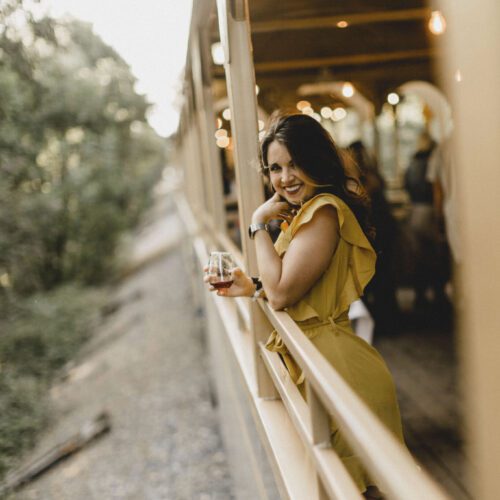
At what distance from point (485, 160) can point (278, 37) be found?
5851mm

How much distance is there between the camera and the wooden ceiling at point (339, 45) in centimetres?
530

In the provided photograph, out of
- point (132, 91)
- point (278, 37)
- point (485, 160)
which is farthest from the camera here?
point (132, 91)

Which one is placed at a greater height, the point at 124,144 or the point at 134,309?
the point at 124,144

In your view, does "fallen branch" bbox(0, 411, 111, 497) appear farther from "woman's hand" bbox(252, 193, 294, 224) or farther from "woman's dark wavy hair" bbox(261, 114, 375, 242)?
"woman's dark wavy hair" bbox(261, 114, 375, 242)

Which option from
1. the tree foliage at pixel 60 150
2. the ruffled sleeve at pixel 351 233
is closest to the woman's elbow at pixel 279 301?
the ruffled sleeve at pixel 351 233

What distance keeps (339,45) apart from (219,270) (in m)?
5.40

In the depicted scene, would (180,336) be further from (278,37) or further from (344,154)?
(344,154)

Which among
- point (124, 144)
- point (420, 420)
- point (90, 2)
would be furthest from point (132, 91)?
point (420, 420)

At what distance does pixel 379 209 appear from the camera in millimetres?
5484

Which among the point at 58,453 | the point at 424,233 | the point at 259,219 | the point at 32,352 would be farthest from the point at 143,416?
the point at 259,219

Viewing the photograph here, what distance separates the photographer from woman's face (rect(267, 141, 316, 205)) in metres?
1.94

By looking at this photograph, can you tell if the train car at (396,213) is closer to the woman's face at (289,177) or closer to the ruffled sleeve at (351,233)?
the ruffled sleeve at (351,233)

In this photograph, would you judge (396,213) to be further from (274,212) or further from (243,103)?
(274,212)

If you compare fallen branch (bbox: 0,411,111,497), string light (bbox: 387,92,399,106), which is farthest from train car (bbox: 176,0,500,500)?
fallen branch (bbox: 0,411,111,497)
